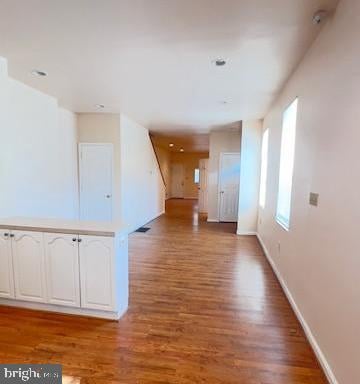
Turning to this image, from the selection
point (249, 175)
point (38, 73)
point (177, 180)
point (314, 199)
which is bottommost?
point (177, 180)

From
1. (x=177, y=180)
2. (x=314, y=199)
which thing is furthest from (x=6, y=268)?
(x=177, y=180)

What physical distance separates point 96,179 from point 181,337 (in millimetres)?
3833

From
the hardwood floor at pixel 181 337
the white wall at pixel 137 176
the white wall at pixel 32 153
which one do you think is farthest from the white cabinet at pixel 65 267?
the white wall at pixel 137 176

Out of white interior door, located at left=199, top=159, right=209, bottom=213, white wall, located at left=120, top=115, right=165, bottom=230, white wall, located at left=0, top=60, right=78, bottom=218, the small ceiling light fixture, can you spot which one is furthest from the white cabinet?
white interior door, located at left=199, top=159, right=209, bottom=213

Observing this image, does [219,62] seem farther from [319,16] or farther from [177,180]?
[177,180]

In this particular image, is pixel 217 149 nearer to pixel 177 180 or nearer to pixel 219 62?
pixel 219 62

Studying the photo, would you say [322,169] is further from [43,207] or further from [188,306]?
[43,207]

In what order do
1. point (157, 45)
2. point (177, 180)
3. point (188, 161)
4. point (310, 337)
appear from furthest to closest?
point (177, 180), point (188, 161), point (157, 45), point (310, 337)

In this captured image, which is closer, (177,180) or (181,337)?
(181,337)

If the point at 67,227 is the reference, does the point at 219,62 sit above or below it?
above

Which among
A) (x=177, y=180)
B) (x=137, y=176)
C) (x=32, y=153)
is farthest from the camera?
(x=177, y=180)

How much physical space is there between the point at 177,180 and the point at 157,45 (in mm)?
11192

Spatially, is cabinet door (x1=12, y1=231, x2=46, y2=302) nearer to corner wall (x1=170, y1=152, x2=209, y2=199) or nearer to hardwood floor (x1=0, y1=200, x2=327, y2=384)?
hardwood floor (x1=0, y1=200, x2=327, y2=384)

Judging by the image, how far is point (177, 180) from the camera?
1350 centimetres
